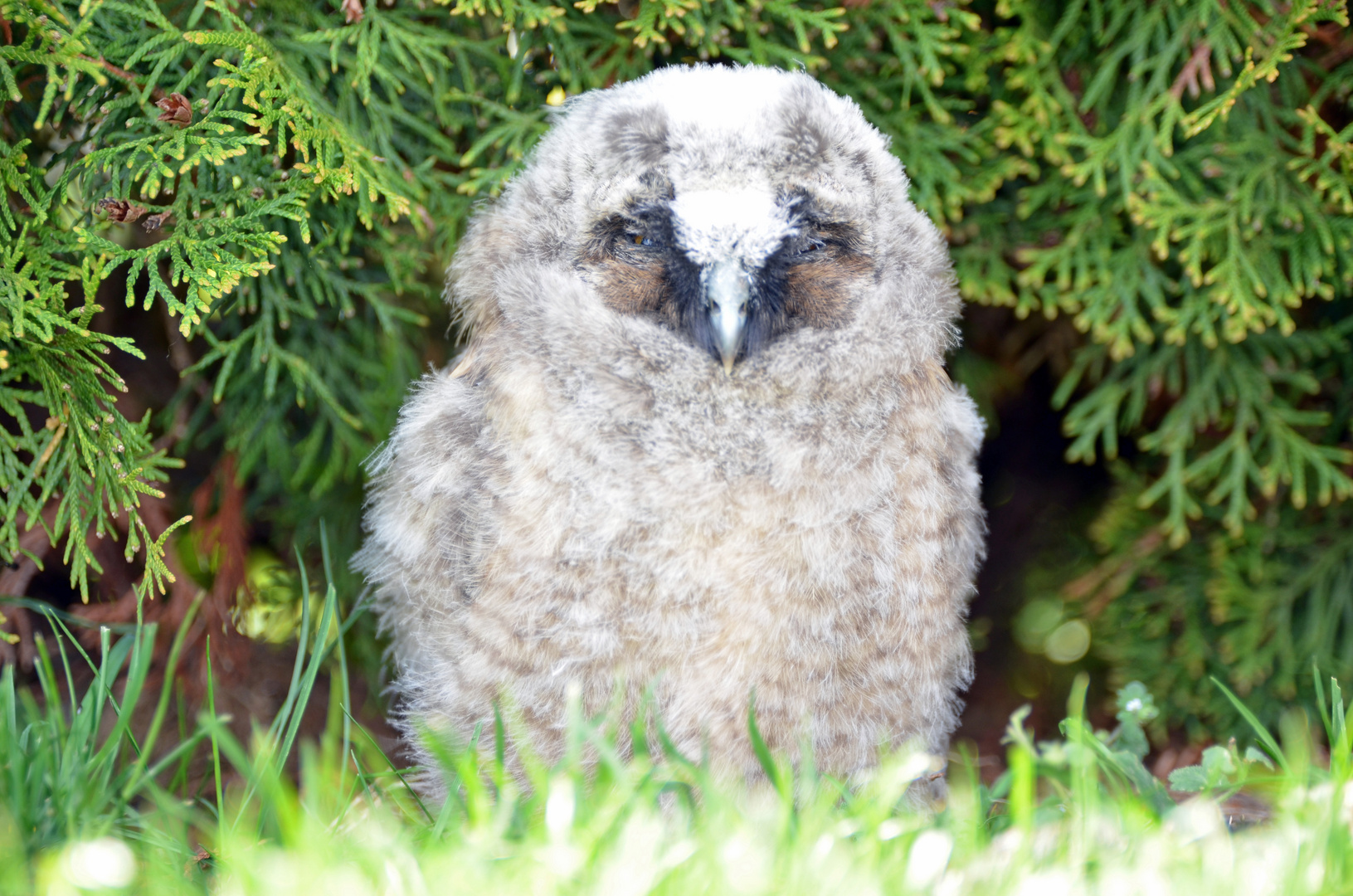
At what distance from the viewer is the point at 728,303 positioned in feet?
5.49

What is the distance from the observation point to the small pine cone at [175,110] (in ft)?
6.40

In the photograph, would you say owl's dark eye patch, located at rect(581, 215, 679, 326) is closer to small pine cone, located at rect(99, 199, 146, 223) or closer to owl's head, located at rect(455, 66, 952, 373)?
owl's head, located at rect(455, 66, 952, 373)

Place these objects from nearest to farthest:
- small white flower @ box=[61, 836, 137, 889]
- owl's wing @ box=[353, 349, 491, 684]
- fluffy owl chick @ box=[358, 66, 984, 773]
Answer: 1. small white flower @ box=[61, 836, 137, 889]
2. fluffy owl chick @ box=[358, 66, 984, 773]
3. owl's wing @ box=[353, 349, 491, 684]

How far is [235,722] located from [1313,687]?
9.50 feet

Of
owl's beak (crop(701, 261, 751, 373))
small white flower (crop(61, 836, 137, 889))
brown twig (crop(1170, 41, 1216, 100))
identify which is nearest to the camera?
small white flower (crop(61, 836, 137, 889))

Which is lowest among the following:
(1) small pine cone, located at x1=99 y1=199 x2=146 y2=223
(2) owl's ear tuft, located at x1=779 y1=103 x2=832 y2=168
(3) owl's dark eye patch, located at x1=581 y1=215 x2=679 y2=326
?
(1) small pine cone, located at x1=99 y1=199 x2=146 y2=223

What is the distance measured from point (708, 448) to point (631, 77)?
3.46 feet

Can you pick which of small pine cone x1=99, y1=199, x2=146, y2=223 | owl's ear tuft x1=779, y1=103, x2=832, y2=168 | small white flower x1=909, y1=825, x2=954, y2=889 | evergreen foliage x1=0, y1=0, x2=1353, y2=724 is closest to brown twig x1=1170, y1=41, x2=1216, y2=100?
evergreen foliage x1=0, y1=0, x2=1353, y2=724

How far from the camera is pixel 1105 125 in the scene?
2396mm

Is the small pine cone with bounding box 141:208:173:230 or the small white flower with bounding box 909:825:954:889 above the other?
the small white flower with bounding box 909:825:954:889

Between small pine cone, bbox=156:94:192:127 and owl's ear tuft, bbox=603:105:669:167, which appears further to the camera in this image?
small pine cone, bbox=156:94:192:127

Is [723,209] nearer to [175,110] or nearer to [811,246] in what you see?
[811,246]

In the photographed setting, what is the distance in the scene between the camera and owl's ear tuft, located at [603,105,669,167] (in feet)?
5.90

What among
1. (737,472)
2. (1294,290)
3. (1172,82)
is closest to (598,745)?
(737,472)
